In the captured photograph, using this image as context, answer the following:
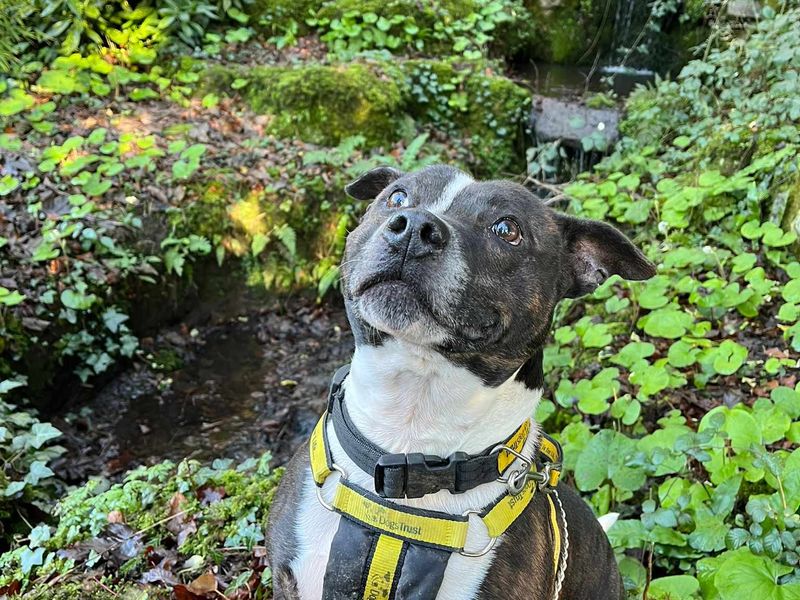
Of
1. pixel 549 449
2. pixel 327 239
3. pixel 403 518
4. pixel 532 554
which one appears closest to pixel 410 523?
pixel 403 518

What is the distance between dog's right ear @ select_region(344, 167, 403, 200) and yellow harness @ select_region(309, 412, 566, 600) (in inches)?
50.6

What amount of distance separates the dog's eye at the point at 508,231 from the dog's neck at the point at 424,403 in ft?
1.72

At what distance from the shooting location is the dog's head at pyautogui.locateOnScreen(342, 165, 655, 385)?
2066 millimetres

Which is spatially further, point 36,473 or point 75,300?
point 75,300

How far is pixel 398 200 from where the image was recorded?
2619 millimetres

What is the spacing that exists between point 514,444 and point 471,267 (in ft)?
2.14

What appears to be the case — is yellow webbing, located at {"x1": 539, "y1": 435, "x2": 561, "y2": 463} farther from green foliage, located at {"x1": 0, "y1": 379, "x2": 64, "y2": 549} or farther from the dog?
green foliage, located at {"x1": 0, "y1": 379, "x2": 64, "y2": 549}

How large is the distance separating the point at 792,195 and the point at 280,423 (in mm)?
4373

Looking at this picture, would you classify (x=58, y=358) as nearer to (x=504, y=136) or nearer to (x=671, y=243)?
(x=671, y=243)

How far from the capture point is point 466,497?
7.29 feet

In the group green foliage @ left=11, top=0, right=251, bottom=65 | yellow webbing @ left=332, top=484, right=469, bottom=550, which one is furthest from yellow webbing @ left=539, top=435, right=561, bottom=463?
green foliage @ left=11, top=0, right=251, bottom=65

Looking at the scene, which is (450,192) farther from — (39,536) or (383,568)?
(39,536)

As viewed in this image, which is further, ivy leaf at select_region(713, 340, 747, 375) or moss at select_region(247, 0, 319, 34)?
moss at select_region(247, 0, 319, 34)

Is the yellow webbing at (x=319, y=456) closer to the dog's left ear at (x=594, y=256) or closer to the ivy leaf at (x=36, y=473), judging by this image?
the dog's left ear at (x=594, y=256)
